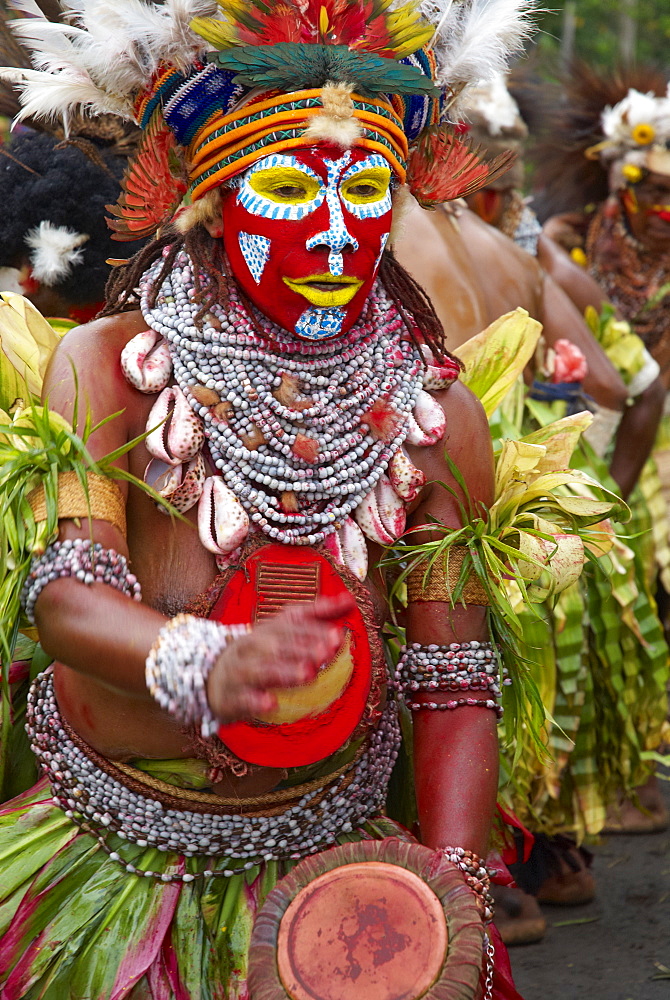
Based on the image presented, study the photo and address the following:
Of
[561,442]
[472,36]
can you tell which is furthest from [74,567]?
[472,36]

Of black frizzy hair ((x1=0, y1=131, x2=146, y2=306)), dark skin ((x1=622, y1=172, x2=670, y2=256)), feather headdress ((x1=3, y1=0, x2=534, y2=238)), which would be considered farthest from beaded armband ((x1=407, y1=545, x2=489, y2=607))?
dark skin ((x1=622, y1=172, x2=670, y2=256))

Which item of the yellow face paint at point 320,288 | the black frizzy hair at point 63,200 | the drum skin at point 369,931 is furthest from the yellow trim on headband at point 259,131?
the drum skin at point 369,931

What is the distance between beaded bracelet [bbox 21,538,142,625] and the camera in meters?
1.99

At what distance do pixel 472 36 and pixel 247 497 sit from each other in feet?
3.43

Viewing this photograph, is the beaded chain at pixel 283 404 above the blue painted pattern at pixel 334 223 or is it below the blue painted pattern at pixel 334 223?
below

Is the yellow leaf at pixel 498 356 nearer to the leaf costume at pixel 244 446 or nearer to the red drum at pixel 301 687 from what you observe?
the leaf costume at pixel 244 446

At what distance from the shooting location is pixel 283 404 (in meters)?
2.31

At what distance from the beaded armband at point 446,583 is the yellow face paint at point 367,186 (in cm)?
69

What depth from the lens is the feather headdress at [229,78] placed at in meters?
2.19

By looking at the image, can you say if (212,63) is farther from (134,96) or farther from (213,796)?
(213,796)

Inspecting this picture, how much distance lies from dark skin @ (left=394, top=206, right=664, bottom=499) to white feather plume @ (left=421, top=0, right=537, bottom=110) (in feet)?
3.36

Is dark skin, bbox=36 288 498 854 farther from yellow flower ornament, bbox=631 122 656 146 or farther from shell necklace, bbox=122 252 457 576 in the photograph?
yellow flower ornament, bbox=631 122 656 146

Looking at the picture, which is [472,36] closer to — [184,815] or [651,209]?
[184,815]

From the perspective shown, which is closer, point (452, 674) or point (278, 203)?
point (278, 203)
